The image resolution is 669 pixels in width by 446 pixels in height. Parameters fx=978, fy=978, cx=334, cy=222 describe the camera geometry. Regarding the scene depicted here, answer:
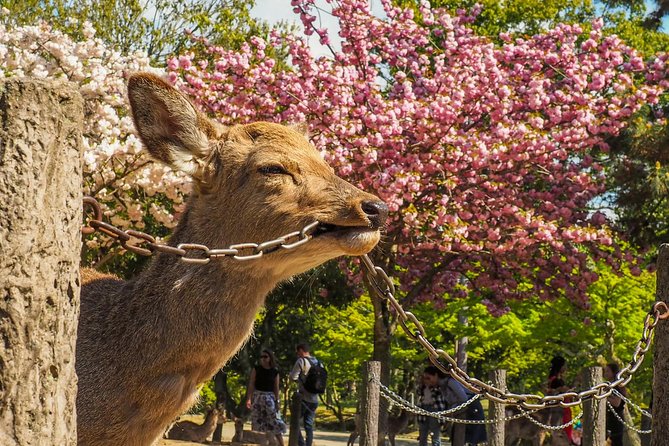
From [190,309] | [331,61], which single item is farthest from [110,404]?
[331,61]

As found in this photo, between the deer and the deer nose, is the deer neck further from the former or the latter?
the deer nose

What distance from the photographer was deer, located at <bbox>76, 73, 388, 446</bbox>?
13.9ft

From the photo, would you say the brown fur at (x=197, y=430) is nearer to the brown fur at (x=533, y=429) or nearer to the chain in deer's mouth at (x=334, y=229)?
the brown fur at (x=533, y=429)

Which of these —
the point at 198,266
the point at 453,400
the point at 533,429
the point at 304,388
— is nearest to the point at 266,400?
the point at 304,388

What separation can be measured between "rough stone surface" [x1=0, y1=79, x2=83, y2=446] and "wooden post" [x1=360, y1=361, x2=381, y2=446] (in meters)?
8.99

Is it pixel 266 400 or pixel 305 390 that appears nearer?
pixel 266 400

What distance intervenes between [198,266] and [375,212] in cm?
86

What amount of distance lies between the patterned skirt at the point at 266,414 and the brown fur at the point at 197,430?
16.0 ft

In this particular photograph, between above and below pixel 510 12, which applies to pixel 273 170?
below

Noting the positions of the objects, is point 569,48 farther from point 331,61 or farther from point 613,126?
point 331,61

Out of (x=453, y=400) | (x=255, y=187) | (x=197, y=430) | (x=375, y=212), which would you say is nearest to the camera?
(x=375, y=212)

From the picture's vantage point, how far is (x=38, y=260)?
261cm

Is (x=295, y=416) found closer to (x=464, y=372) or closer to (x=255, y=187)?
(x=464, y=372)

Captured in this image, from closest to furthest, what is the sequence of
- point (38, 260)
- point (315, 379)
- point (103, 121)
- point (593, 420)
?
1. point (38, 260)
2. point (593, 420)
3. point (103, 121)
4. point (315, 379)
